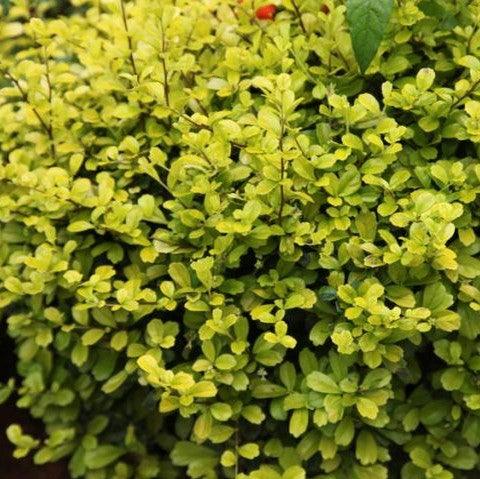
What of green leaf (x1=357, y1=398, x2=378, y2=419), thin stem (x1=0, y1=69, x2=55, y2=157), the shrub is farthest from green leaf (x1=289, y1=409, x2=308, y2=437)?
thin stem (x1=0, y1=69, x2=55, y2=157)

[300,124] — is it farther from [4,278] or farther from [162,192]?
[4,278]

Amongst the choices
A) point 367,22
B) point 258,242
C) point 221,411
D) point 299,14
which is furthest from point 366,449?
point 299,14

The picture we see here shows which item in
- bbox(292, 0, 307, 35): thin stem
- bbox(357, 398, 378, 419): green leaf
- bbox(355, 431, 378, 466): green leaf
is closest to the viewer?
bbox(357, 398, 378, 419): green leaf

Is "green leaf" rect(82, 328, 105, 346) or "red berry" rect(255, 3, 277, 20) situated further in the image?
"red berry" rect(255, 3, 277, 20)

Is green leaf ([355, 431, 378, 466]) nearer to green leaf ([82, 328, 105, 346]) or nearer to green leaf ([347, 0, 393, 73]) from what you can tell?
green leaf ([82, 328, 105, 346])

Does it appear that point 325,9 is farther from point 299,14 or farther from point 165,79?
point 165,79

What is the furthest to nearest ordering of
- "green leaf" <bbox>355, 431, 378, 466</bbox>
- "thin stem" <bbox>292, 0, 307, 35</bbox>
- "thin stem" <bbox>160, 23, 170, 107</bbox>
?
"thin stem" <bbox>292, 0, 307, 35</bbox> < "thin stem" <bbox>160, 23, 170, 107</bbox> < "green leaf" <bbox>355, 431, 378, 466</bbox>
